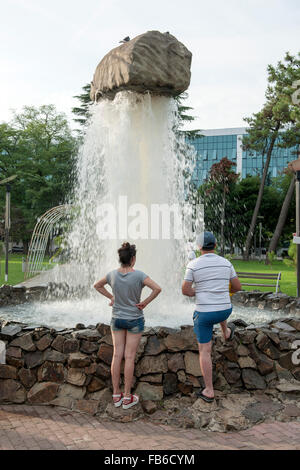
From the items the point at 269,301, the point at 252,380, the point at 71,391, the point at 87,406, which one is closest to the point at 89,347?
the point at 71,391

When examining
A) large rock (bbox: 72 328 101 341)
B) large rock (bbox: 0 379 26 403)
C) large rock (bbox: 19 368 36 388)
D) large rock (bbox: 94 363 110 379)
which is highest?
large rock (bbox: 72 328 101 341)

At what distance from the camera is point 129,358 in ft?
15.2

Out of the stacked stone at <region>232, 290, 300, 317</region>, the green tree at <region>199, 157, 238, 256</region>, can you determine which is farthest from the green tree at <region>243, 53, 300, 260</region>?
→ the stacked stone at <region>232, 290, 300, 317</region>

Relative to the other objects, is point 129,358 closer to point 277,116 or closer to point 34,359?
point 34,359

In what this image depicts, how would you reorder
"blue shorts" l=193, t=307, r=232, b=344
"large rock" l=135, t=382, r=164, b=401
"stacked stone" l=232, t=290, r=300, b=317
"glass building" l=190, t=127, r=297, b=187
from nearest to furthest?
1. "blue shorts" l=193, t=307, r=232, b=344
2. "large rock" l=135, t=382, r=164, b=401
3. "stacked stone" l=232, t=290, r=300, b=317
4. "glass building" l=190, t=127, r=297, b=187

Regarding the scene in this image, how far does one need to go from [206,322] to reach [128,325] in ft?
2.56

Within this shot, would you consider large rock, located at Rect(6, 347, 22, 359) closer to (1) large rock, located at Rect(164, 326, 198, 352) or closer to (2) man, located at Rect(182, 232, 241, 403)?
(1) large rock, located at Rect(164, 326, 198, 352)

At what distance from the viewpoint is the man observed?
15.1ft

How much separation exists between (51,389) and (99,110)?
558 cm

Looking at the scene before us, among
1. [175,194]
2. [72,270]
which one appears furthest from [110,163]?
[72,270]

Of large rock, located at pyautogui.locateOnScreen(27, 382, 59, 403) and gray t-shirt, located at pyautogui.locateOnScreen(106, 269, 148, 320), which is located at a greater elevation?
gray t-shirt, located at pyautogui.locateOnScreen(106, 269, 148, 320)

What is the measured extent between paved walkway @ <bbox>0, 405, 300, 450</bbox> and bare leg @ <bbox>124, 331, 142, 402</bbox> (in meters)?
0.36

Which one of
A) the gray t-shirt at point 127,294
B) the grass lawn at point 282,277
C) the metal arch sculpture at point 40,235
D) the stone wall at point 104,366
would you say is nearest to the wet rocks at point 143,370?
the stone wall at point 104,366

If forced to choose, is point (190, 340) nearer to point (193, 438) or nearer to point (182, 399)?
point (182, 399)
